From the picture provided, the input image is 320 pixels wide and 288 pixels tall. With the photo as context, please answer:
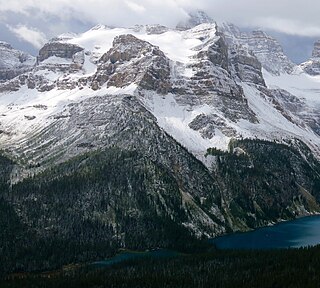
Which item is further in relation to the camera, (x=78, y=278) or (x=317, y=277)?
(x=78, y=278)

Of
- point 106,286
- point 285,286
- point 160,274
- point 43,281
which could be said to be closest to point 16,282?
point 43,281

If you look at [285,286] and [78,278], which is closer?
[285,286]

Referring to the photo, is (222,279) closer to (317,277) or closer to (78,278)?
(317,277)

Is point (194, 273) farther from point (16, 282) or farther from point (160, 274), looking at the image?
point (16, 282)

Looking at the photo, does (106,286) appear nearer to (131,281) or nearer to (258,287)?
(131,281)

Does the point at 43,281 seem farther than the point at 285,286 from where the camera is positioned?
Yes

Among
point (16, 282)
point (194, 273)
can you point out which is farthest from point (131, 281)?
point (16, 282)

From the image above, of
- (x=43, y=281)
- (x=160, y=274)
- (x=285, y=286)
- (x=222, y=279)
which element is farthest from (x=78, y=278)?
(x=285, y=286)
